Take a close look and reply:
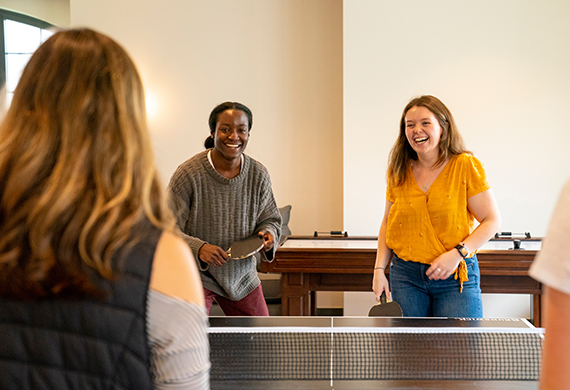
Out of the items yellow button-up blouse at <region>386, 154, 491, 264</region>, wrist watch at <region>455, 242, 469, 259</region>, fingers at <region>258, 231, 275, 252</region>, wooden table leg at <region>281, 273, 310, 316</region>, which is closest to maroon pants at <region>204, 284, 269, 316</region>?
fingers at <region>258, 231, 275, 252</region>

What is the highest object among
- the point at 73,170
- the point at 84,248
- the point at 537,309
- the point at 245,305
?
the point at 73,170

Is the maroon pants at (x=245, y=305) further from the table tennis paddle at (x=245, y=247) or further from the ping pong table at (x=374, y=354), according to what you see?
the ping pong table at (x=374, y=354)

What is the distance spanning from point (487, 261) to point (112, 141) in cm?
334

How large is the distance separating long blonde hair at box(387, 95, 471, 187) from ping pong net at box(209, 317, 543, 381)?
80 centimetres

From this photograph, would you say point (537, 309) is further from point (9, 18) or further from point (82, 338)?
point (9, 18)

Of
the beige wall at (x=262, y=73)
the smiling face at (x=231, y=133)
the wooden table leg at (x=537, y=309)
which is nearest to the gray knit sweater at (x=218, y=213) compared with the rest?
the smiling face at (x=231, y=133)

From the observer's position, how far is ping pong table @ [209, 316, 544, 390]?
1.70 metres

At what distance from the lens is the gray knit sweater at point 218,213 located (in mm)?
2836

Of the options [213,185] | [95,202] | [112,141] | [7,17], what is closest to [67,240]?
[95,202]

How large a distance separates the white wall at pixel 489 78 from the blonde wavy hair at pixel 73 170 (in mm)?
4466

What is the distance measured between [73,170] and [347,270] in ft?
10.4

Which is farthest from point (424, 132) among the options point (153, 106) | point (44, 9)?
point (44, 9)

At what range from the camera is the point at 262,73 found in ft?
19.2

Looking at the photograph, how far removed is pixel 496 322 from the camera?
7.00ft
